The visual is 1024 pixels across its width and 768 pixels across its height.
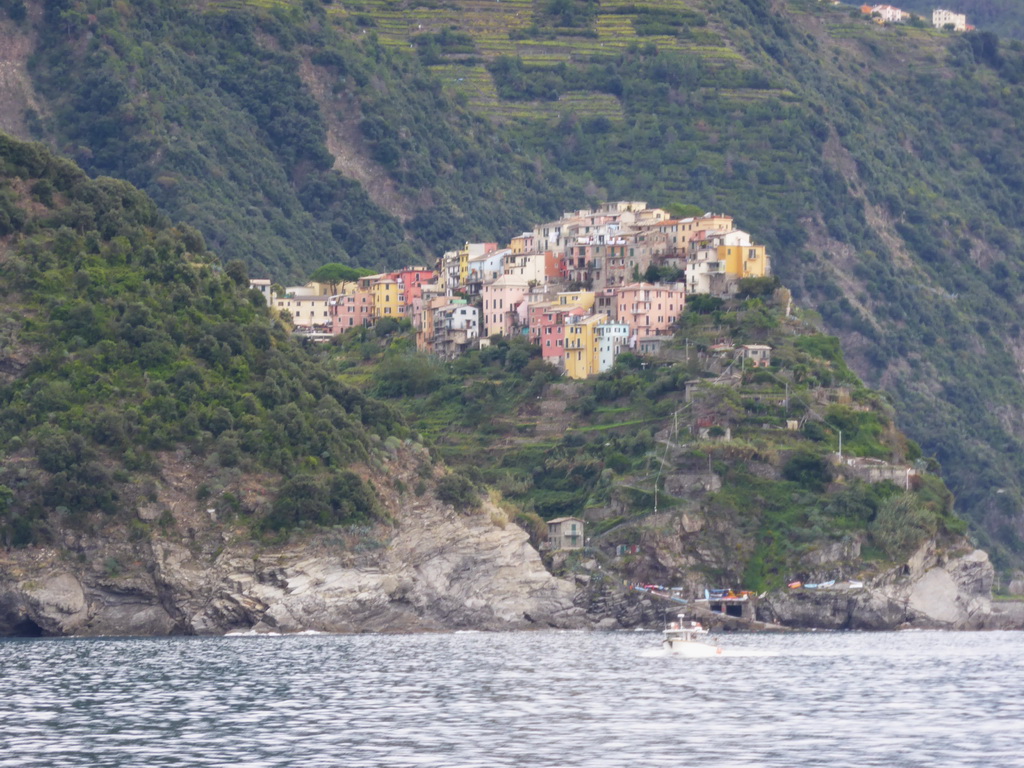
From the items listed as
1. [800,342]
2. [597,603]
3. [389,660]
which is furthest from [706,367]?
[389,660]

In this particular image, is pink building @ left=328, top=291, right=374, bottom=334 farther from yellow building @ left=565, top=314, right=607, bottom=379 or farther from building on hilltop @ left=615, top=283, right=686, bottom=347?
building on hilltop @ left=615, top=283, right=686, bottom=347

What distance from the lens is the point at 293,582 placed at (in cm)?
11950

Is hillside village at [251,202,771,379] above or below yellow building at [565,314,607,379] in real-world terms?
above

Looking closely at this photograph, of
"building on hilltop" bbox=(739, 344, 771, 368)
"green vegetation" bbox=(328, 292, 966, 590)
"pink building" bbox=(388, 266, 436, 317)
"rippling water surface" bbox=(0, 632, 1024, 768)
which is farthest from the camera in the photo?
"pink building" bbox=(388, 266, 436, 317)

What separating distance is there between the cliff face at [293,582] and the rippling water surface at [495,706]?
6.61 meters

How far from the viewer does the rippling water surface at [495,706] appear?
209 ft

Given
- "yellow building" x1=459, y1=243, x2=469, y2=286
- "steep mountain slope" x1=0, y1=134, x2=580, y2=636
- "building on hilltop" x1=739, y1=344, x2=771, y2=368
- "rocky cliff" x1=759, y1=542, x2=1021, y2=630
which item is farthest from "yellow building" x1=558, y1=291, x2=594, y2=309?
"rocky cliff" x1=759, y1=542, x2=1021, y2=630

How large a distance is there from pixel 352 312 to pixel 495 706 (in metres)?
108

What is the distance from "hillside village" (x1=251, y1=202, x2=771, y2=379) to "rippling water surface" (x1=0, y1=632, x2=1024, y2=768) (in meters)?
50.4

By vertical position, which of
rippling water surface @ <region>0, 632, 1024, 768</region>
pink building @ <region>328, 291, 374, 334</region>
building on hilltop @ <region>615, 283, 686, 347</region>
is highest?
pink building @ <region>328, 291, 374, 334</region>

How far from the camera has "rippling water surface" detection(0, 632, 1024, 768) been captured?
6366 cm

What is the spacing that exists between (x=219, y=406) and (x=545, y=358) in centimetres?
3580

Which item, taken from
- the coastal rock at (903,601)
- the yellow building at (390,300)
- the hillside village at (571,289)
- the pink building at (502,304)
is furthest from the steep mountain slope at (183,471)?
the yellow building at (390,300)

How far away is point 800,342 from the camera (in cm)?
15600
